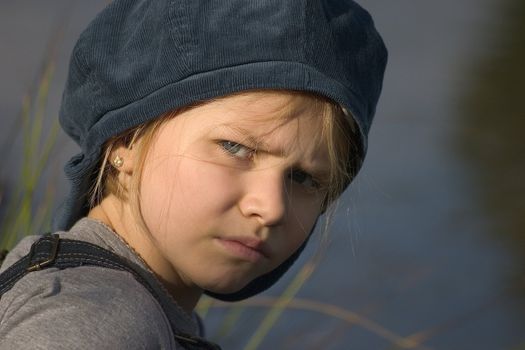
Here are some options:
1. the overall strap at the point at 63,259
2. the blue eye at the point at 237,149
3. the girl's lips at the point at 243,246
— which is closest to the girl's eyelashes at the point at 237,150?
the blue eye at the point at 237,149

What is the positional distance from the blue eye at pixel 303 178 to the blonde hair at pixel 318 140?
4 cm

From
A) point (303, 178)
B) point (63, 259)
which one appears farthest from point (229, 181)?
point (63, 259)

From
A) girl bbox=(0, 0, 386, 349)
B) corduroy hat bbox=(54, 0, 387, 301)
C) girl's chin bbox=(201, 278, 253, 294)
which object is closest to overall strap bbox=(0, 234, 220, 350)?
girl bbox=(0, 0, 386, 349)

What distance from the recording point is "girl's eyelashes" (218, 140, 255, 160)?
5.35 ft

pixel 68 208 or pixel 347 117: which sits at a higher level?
pixel 347 117

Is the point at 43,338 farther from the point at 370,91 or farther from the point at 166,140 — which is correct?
the point at 370,91

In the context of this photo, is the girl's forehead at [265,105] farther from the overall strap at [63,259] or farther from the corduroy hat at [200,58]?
the overall strap at [63,259]

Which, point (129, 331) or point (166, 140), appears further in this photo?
point (166, 140)

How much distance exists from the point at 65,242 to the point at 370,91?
63 cm

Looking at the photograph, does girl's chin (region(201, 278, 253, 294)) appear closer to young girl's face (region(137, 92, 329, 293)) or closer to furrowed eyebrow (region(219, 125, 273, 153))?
young girl's face (region(137, 92, 329, 293))

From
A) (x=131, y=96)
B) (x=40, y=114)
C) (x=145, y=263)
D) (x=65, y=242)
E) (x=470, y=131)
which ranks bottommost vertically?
(x=470, y=131)

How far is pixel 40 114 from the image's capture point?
8.24 ft

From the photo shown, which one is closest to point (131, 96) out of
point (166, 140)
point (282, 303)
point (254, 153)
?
point (166, 140)

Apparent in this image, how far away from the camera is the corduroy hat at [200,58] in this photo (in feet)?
5.44
